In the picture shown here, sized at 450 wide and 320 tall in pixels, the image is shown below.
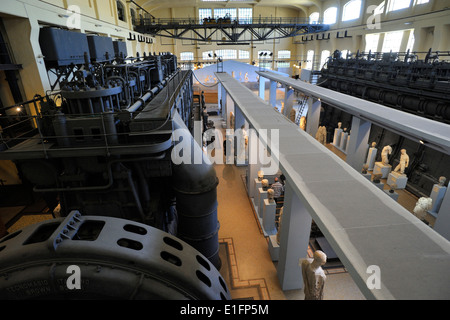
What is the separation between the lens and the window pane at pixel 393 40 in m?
19.0

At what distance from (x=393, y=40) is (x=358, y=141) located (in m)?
15.5

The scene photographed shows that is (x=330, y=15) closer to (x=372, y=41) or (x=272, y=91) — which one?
(x=372, y=41)

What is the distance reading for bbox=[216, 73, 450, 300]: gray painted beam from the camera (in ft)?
7.92

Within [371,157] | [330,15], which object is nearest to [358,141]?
[371,157]

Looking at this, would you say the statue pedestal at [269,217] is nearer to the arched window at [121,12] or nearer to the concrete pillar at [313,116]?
the concrete pillar at [313,116]

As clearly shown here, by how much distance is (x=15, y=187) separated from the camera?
959 cm

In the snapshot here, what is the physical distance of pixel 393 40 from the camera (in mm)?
19719

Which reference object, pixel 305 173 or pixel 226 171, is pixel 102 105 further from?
pixel 226 171

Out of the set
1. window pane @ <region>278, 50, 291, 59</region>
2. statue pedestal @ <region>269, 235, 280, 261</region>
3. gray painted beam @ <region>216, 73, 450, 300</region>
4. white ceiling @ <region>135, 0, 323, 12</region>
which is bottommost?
statue pedestal @ <region>269, 235, 280, 261</region>

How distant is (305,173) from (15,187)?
10.4 meters

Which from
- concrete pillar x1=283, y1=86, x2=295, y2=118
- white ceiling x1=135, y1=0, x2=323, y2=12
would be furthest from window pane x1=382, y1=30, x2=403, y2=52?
white ceiling x1=135, y1=0, x2=323, y2=12

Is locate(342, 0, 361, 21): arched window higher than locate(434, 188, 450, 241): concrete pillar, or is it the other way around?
locate(342, 0, 361, 21): arched window

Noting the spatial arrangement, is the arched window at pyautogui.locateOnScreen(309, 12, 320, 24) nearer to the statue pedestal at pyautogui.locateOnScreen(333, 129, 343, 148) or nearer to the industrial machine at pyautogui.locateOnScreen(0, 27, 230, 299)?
the statue pedestal at pyautogui.locateOnScreen(333, 129, 343, 148)
